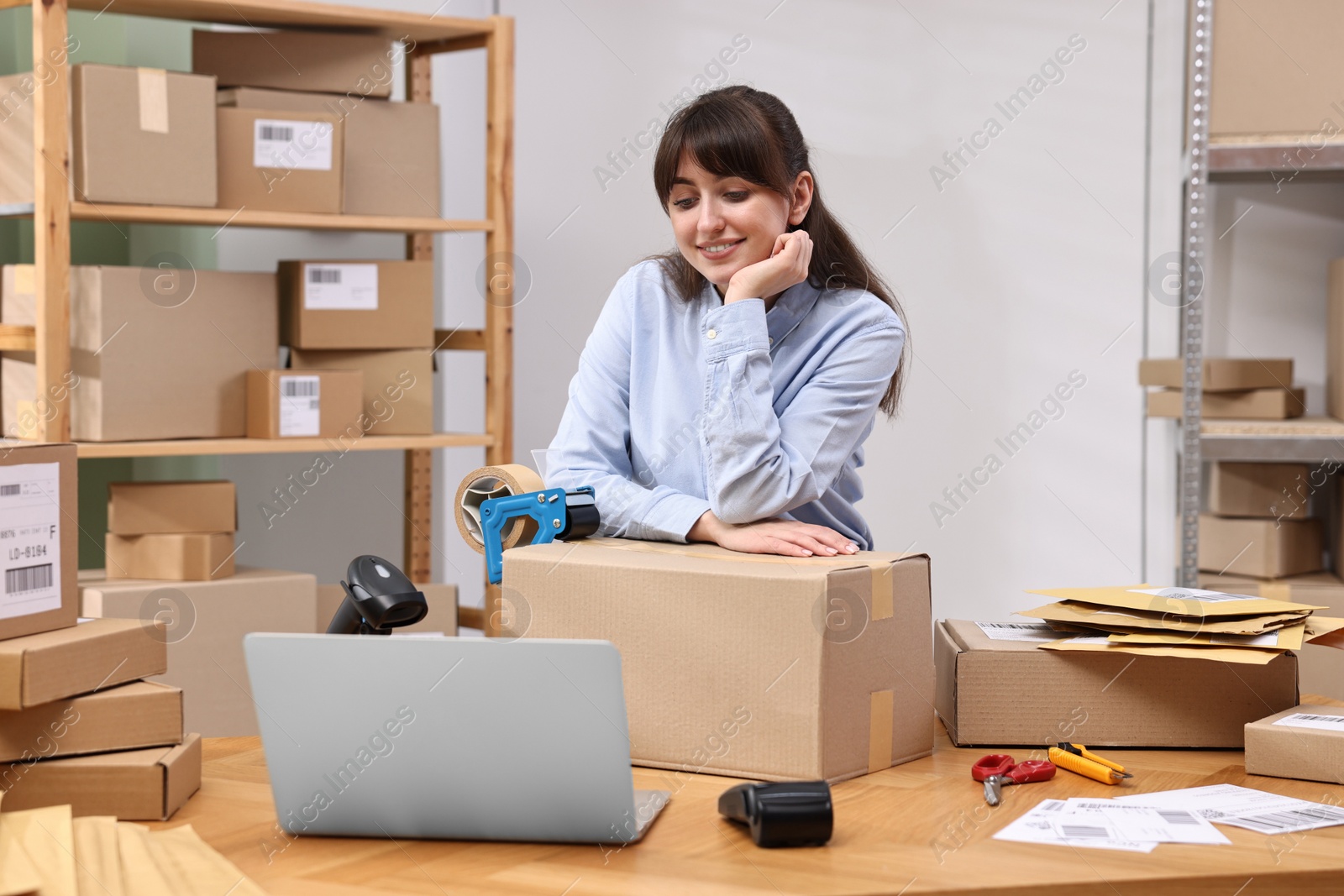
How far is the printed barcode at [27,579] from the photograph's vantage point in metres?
1.02

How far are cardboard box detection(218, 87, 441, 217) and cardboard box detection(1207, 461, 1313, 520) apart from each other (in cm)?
176

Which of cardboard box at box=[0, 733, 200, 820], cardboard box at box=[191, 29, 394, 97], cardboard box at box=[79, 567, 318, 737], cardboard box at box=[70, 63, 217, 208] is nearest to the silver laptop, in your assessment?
cardboard box at box=[0, 733, 200, 820]

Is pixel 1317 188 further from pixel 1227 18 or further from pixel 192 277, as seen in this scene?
pixel 192 277

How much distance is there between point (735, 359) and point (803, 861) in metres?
0.69

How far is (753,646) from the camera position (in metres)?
1.08

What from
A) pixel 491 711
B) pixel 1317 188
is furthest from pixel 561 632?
pixel 1317 188

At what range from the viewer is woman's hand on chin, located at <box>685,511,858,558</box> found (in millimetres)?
1243

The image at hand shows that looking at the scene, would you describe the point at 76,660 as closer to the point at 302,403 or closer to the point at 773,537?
the point at 773,537

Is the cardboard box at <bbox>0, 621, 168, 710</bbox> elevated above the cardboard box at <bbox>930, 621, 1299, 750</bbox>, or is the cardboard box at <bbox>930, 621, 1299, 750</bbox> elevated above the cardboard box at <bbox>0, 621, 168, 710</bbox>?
the cardboard box at <bbox>0, 621, 168, 710</bbox>

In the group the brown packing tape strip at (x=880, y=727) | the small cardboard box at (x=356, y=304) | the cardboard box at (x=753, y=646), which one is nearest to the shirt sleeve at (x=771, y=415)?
the cardboard box at (x=753, y=646)

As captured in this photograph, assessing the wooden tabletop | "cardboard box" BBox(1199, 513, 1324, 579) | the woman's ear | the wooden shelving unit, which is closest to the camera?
A: the wooden tabletop

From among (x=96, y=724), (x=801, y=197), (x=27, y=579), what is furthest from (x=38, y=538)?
(x=801, y=197)

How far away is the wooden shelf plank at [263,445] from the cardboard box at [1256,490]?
61.1 inches

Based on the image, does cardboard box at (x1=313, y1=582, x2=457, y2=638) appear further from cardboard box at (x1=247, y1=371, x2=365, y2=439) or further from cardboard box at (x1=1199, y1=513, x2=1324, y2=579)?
cardboard box at (x1=1199, y1=513, x2=1324, y2=579)
